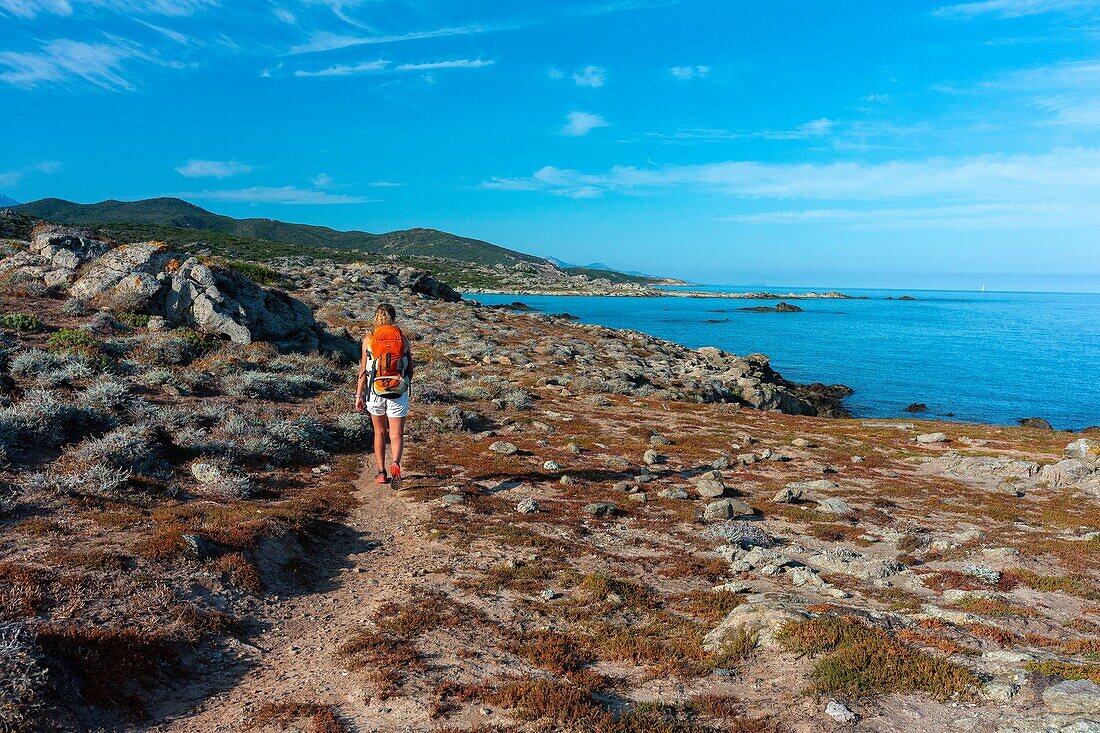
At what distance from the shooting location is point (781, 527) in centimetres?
1216

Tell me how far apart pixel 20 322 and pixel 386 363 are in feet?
53.2

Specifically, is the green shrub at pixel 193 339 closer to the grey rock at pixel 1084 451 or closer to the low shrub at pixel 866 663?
the low shrub at pixel 866 663

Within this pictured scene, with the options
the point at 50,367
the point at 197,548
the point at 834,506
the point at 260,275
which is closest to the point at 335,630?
the point at 197,548

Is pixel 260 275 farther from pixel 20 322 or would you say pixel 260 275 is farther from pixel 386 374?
pixel 386 374

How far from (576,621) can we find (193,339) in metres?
19.8

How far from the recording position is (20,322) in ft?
62.8

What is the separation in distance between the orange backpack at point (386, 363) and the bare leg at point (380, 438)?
1.93 ft

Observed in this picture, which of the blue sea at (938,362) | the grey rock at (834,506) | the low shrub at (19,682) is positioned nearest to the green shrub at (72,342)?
the low shrub at (19,682)

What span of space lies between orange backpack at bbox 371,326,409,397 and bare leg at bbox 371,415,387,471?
0.59 meters

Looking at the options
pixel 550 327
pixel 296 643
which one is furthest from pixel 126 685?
pixel 550 327

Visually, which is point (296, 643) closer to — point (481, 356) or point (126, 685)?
point (126, 685)

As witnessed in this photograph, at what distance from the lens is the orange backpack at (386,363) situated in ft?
39.3

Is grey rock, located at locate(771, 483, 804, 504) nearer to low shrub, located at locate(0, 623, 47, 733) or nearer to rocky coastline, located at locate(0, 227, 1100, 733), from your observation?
rocky coastline, located at locate(0, 227, 1100, 733)

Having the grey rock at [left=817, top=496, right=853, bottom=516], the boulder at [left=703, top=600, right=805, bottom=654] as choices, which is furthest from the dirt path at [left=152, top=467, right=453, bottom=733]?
the grey rock at [left=817, top=496, right=853, bottom=516]
